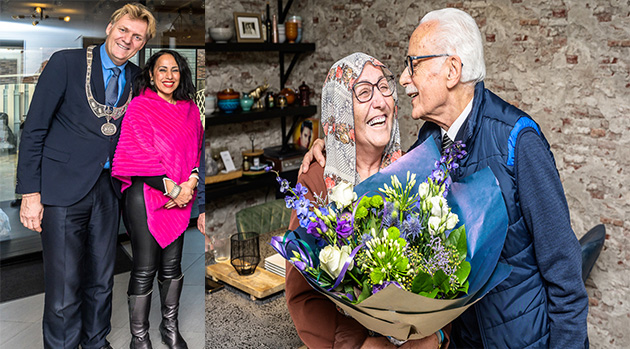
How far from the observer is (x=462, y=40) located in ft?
4.99

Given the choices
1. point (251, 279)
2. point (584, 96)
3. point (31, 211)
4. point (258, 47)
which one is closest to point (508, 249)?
point (251, 279)

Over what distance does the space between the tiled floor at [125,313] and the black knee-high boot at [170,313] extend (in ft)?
0.07

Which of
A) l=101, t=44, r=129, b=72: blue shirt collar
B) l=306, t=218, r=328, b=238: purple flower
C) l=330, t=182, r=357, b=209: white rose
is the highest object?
l=101, t=44, r=129, b=72: blue shirt collar

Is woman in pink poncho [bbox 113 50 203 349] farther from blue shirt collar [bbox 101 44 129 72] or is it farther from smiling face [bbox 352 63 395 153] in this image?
smiling face [bbox 352 63 395 153]

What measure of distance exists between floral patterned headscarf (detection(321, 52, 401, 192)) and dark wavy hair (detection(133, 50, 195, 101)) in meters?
0.54

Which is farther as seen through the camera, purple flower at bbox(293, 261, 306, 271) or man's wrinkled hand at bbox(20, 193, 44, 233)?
man's wrinkled hand at bbox(20, 193, 44, 233)

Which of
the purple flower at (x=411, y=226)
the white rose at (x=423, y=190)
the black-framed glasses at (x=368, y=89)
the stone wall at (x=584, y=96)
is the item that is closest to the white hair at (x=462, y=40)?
the black-framed glasses at (x=368, y=89)

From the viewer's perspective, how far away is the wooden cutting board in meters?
2.04

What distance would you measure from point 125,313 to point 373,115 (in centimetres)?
113

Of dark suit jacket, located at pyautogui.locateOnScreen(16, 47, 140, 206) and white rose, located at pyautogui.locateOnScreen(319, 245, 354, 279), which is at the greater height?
dark suit jacket, located at pyautogui.locateOnScreen(16, 47, 140, 206)

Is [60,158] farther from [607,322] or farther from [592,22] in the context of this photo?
[607,322]

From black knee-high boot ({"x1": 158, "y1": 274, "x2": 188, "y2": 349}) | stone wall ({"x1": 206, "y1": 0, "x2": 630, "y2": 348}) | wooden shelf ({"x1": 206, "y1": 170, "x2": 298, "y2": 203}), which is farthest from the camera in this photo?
wooden shelf ({"x1": 206, "y1": 170, "x2": 298, "y2": 203})

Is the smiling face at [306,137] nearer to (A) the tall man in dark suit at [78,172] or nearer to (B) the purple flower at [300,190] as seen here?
(A) the tall man in dark suit at [78,172]

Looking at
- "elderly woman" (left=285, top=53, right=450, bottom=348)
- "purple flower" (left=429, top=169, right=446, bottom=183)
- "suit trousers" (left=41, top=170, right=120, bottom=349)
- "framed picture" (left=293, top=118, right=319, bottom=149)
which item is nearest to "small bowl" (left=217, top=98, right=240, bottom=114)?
"framed picture" (left=293, top=118, right=319, bottom=149)
